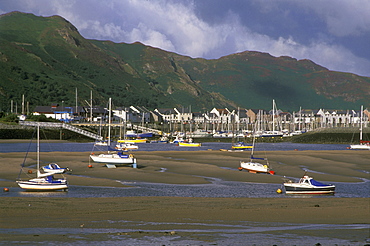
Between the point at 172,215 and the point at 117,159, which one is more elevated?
the point at 117,159

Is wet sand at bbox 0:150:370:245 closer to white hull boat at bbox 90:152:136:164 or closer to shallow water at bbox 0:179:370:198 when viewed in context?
shallow water at bbox 0:179:370:198

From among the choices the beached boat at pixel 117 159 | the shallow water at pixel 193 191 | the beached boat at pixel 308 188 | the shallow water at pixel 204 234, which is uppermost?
the beached boat at pixel 117 159

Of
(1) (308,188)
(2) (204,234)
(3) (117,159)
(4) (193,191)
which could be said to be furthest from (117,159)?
(2) (204,234)

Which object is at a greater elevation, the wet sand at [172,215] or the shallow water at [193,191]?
the wet sand at [172,215]

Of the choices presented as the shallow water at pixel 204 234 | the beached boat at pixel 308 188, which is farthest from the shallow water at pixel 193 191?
the shallow water at pixel 204 234

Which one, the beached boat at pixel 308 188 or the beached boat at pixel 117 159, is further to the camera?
the beached boat at pixel 117 159

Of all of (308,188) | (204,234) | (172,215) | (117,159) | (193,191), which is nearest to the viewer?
(204,234)

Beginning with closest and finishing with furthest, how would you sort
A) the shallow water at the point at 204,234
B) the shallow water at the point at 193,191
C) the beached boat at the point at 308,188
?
the shallow water at the point at 204,234 → the shallow water at the point at 193,191 → the beached boat at the point at 308,188

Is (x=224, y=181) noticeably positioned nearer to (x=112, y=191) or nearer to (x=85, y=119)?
(x=112, y=191)

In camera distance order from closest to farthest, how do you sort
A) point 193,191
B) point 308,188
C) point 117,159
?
point 308,188 < point 193,191 < point 117,159

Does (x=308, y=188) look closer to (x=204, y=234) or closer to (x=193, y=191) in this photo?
(x=193, y=191)

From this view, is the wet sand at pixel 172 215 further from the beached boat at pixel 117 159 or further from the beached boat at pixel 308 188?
the beached boat at pixel 117 159

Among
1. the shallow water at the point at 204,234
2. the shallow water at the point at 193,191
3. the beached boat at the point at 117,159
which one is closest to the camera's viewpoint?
the shallow water at the point at 204,234

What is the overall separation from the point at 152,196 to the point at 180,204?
3878 mm
